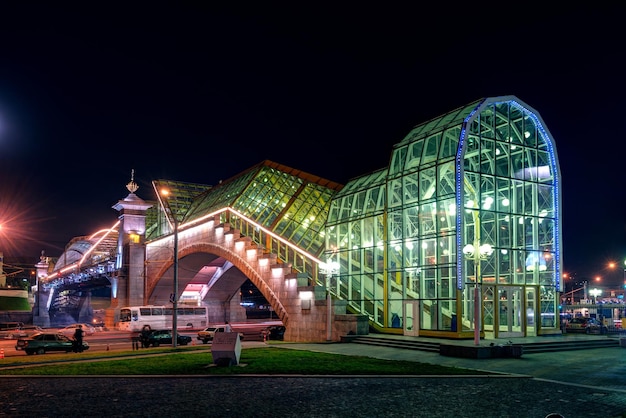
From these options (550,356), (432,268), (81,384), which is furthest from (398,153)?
(81,384)

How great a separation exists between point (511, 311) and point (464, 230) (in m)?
5.81

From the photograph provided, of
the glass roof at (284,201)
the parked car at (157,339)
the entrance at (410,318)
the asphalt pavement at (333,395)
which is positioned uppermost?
the glass roof at (284,201)

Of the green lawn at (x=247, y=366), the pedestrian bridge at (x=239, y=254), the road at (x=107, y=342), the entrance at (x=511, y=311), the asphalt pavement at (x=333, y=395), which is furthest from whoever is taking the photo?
the pedestrian bridge at (x=239, y=254)

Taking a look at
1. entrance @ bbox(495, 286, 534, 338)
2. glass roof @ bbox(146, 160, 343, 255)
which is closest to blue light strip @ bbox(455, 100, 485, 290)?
entrance @ bbox(495, 286, 534, 338)

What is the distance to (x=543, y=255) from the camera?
34.9 meters

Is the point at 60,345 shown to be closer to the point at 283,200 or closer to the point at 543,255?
the point at 283,200

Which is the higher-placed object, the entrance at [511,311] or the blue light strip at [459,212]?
the blue light strip at [459,212]

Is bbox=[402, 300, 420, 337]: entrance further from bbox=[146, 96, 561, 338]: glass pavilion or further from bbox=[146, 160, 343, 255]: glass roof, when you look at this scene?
bbox=[146, 160, 343, 255]: glass roof

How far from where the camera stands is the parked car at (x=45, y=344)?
36156 mm

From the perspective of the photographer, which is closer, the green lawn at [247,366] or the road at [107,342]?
the green lawn at [247,366]

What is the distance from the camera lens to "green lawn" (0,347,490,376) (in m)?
20.8

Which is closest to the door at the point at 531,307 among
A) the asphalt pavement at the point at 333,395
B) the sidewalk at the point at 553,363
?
the sidewalk at the point at 553,363

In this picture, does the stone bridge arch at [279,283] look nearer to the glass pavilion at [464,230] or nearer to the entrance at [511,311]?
the glass pavilion at [464,230]

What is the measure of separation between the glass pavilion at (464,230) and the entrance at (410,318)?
58 millimetres
